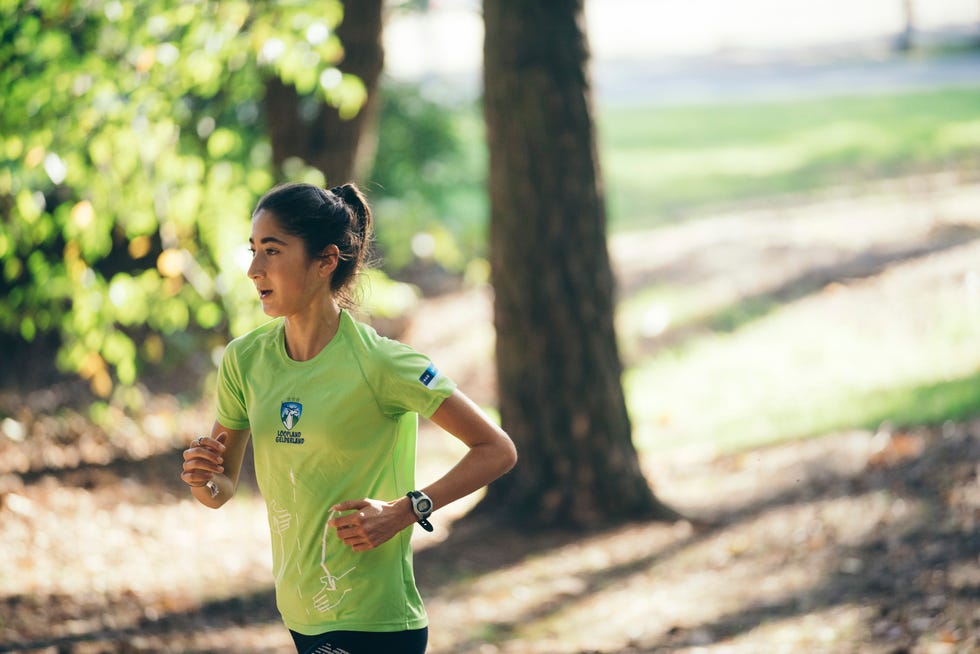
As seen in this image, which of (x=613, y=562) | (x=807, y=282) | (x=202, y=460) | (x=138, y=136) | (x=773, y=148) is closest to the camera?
(x=202, y=460)

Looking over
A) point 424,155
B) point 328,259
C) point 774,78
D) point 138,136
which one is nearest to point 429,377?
point 328,259

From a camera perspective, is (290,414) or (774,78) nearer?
(290,414)

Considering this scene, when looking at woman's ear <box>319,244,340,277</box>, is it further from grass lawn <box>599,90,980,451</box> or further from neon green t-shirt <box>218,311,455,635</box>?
grass lawn <box>599,90,980,451</box>

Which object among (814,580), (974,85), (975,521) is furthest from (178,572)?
(974,85)

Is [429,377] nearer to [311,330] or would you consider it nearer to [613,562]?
[311,330]

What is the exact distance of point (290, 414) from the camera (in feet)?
10.8

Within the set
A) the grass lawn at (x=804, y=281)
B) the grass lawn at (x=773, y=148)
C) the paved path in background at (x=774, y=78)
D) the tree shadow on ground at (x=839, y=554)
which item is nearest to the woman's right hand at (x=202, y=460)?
the tree shadow on ground at (x=839, y=554)

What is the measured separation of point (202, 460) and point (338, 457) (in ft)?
1.29

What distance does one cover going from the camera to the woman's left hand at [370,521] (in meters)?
3.11

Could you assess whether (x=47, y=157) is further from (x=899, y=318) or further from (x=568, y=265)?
(x=899, y=318)

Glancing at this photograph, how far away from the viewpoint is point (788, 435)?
392 inches

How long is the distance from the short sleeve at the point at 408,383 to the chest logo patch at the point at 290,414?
0.73 ft

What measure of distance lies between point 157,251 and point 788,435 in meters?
6.48

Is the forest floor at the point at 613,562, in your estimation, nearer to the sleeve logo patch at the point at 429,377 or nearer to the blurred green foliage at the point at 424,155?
the sleeve logo patch at the point at 429,377
